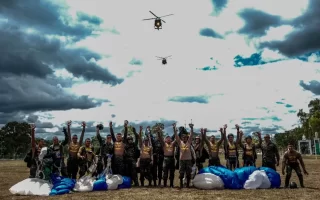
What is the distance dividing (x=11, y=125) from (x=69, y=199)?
11625 centimetres

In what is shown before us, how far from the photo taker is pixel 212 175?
12.7 metres

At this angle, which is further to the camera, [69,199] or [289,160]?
[289,160]

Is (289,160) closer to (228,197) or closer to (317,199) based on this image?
(317,199)

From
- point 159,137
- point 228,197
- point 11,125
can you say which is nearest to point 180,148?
point 159,137

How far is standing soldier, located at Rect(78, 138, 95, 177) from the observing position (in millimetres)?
13562

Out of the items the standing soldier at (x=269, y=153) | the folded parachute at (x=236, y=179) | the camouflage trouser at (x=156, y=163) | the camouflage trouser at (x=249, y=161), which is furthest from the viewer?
the camouflage trouser at (x=249, y=161)

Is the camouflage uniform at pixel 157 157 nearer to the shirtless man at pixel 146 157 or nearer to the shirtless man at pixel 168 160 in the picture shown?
the shirtless man at pixel 146 157

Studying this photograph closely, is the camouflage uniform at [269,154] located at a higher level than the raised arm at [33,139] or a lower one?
lower

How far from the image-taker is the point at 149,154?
46.5 ft

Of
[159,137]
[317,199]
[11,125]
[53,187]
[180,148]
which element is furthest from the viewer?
[11,125]

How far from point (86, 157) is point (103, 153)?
0.69 meters

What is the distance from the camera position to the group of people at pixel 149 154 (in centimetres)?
1311

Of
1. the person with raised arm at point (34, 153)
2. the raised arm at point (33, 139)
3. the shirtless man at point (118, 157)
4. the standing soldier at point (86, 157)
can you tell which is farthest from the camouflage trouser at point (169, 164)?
the raised arm at point (33, 139)

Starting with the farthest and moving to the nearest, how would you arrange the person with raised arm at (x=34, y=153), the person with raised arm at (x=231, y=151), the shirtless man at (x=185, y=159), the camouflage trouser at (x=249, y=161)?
the camouflage trouser at (x=249, y=161) < the person with raised arm at (x=231, y=151) < the shirtless man at (x=185, y=159) < the person with raised arm at (x=34, y=153)
